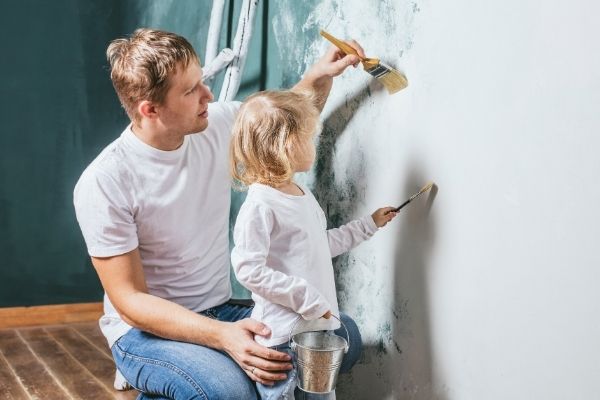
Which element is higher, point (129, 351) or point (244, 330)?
point (244, 330)

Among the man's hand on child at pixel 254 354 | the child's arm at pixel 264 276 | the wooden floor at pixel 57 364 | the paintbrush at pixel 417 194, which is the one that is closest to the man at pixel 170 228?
the man's hand on child at pixel 254 354

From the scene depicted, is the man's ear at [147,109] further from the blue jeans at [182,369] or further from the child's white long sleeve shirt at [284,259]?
the blue jeans at [182,369]

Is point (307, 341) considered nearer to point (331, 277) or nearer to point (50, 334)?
point (331, 277)

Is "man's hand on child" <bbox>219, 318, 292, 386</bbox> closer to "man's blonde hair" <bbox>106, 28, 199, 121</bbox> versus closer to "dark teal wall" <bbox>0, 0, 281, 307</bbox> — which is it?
"man's blonde hair" <bbox>106, 28, 199, 121</bbox>

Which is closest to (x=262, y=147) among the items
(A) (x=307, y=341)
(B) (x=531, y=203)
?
(A) (x=307, y=341)

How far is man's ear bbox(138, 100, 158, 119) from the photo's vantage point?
1524 mm

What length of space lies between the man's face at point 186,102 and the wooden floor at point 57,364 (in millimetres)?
998

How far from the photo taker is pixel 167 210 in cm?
161

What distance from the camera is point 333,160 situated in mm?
1673

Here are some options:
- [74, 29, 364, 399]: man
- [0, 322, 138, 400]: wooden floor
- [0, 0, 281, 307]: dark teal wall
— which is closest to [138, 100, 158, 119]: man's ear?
[74, 29, 364, 399]: man

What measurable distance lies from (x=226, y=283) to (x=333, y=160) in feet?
1.54

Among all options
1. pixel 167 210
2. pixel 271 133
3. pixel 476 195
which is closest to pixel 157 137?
pixel 167 210

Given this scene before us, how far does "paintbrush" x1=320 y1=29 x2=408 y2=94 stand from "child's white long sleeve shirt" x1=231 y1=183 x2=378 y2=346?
1.01 ft

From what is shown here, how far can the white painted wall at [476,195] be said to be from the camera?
972mm
